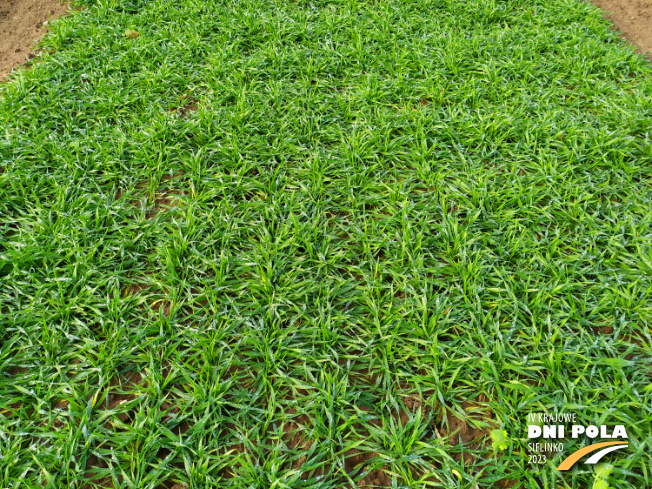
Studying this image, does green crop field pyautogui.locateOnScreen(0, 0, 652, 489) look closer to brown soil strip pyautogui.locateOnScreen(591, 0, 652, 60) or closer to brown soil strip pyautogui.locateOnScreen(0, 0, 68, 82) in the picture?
brown soil strip pyautogui.locateOnScreen(0, 0, 68, 82)

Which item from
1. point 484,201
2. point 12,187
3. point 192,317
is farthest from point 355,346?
point 12,187

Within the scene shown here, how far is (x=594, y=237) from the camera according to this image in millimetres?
2547

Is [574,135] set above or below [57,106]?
below

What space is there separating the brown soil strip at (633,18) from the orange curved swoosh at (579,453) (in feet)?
13.2

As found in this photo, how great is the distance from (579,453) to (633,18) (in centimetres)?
490

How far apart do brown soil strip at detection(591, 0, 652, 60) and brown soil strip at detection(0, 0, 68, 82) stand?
585cm

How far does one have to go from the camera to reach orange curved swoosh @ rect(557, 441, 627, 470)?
5.71ft

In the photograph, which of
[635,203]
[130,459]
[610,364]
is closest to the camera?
[130,459]

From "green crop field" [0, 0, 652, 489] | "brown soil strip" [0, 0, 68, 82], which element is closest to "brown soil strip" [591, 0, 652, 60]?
"green crop field" [0, 0, 652, 489]

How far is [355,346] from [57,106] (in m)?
2.98

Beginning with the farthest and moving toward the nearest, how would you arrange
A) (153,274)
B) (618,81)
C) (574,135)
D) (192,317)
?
(618,81), (574,135), (153,274), (192,317)

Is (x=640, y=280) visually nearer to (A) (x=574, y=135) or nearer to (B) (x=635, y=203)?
(B) (x=635, y=203)
